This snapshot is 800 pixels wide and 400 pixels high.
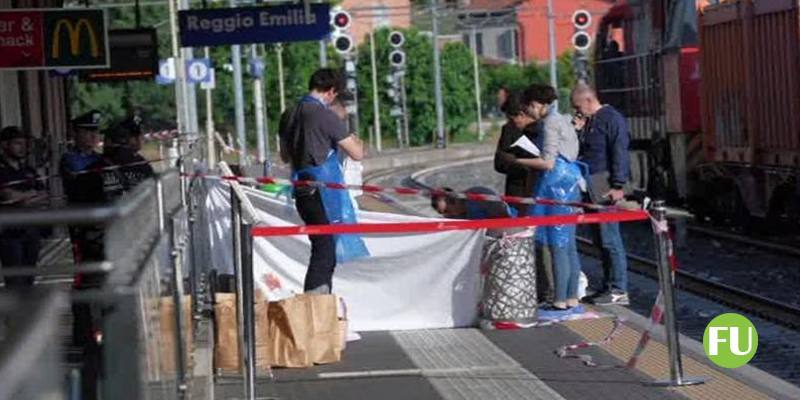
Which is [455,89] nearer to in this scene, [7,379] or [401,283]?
[401,283]

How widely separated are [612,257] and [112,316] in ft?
32.2

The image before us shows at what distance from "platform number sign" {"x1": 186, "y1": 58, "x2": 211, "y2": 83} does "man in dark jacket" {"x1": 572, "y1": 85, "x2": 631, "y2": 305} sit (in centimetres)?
2641

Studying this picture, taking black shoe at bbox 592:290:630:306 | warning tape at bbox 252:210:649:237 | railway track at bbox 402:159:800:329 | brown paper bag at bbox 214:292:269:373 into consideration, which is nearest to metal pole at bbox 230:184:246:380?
brown paper bag at bbox 214:292:269:373

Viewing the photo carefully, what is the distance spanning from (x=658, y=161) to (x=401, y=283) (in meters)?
14.3

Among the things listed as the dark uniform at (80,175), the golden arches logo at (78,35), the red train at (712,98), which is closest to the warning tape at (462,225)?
the dark uniform at (80,175)

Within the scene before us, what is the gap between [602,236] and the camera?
12.8 metres

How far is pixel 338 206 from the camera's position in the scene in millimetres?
11648

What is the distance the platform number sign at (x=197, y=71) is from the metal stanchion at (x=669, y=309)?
3094 centimetres

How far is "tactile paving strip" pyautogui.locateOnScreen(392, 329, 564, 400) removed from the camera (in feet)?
29.8

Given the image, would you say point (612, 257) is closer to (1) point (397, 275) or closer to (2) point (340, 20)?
(1) point (397, 275)

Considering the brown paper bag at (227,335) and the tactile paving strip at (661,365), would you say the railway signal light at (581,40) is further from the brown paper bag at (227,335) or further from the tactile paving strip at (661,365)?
the brown paper bag at (227,335)

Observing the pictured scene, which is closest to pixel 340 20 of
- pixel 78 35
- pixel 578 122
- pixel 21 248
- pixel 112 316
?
pixel 78 35

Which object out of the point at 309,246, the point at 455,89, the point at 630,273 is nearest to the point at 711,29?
the point at 630,273

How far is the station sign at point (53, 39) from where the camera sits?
17922 mm
